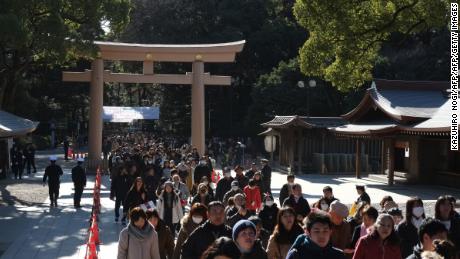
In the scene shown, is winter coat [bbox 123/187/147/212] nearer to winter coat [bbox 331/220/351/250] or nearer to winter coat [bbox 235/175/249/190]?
winter coat [bbox 235/175/249/190]

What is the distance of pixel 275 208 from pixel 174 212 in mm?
2648

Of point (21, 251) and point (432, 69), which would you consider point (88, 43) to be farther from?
point (432, 69)

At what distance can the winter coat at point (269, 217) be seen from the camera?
9.37 meters

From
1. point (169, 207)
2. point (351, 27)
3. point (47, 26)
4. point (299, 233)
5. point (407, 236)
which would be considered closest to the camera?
point (299, 233)

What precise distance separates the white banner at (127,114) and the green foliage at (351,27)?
16232 mm

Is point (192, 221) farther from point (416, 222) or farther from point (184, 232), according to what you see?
point (416, 222)

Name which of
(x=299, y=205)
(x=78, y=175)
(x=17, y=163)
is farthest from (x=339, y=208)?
(x=17, y=163)

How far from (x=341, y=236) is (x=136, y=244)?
2.58 metres

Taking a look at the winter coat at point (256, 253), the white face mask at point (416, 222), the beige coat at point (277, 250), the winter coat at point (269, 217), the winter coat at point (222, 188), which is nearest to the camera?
the winter coat at point (256, 253)

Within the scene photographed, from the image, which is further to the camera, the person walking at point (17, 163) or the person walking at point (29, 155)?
the person walking at point (29, 155)

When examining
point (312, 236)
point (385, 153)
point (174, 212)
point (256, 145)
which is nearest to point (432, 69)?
point (256, 145)

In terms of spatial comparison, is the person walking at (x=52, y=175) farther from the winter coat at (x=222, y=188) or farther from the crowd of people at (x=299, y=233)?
the crowd of people at (x=299, y=233)

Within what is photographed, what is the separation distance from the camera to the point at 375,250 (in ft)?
20.7

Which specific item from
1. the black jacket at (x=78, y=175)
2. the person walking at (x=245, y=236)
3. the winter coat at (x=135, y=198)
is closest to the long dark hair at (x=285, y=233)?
the person walking at (x=245, y=236)
